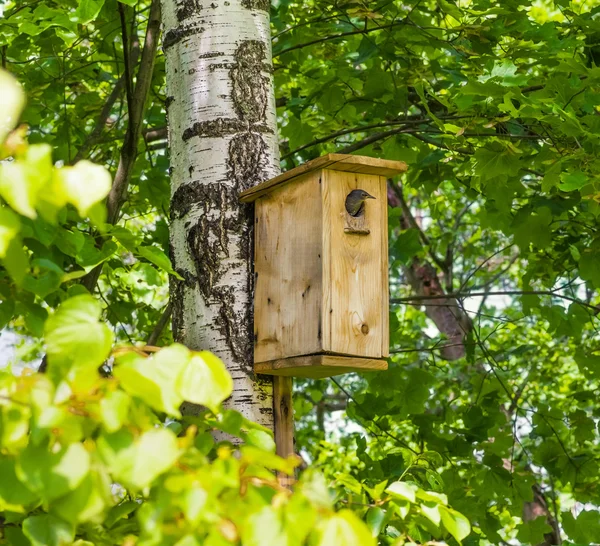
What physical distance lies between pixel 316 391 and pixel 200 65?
378 centimetres

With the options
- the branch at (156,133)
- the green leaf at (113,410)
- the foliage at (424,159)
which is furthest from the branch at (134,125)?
the green leaf at (113,410)

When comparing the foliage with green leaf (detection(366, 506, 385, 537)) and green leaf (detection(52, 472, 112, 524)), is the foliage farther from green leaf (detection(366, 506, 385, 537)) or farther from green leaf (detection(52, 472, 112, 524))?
green leaf (detection(52, 472, 112, 524))

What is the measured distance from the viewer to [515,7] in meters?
2.79

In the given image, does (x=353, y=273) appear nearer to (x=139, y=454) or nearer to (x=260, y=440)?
(x=260, y=440)

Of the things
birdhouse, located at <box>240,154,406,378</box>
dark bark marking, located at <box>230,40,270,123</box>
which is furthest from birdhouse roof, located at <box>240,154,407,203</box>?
dark bark marking, located at <box>230,40,270,123</box>

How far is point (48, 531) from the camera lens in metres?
1.11

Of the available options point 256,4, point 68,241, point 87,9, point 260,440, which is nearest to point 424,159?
point 256,4

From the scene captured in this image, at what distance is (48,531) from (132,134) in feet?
5.18

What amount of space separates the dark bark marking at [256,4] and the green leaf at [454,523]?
1.38 m

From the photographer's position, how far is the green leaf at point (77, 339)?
972 mm

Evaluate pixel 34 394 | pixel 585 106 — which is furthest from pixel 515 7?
pixel 34 394

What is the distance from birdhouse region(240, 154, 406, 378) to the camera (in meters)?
1.88

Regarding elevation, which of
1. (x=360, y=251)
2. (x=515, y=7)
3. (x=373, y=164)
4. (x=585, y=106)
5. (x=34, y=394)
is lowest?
(x=34, y=394)

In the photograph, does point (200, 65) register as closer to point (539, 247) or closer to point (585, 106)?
point (585, 106)
